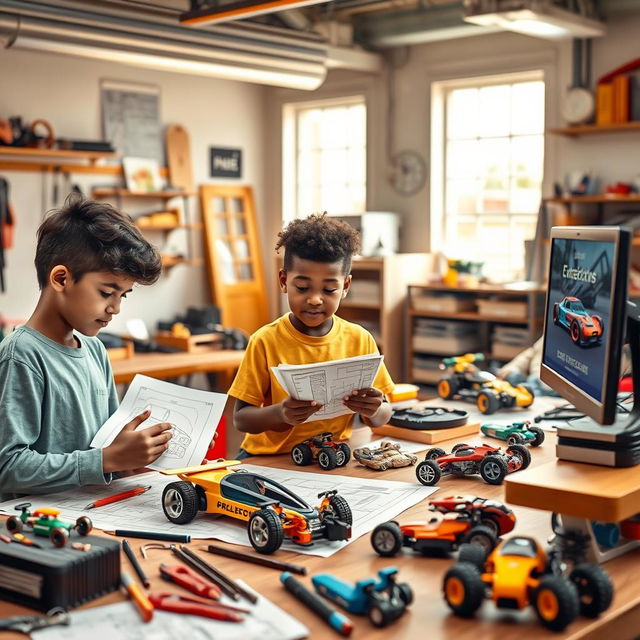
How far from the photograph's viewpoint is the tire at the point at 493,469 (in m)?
2.07

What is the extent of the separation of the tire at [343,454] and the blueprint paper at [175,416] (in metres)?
0.34

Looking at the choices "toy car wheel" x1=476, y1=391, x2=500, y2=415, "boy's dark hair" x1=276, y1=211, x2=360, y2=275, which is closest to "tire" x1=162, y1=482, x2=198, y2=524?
"boy's dark hair" x1=276, y1=211, x2=360, y2=275

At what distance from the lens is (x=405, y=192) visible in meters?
7.09

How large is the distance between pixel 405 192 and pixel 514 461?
5135 mm

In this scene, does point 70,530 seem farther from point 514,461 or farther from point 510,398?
point 510,398

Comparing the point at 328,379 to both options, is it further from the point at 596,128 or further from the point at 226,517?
the point at 596,128

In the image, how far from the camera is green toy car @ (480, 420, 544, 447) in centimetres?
243

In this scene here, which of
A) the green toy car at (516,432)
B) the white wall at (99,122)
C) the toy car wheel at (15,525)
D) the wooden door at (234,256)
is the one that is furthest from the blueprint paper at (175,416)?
the wooden door at (234,256)

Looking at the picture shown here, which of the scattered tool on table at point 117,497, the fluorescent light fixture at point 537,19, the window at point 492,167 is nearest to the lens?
the scattered tool on table at point 117,497

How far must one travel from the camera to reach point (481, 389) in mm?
3062

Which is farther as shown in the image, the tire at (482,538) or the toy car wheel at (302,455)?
the toy car wheel at (302,455)

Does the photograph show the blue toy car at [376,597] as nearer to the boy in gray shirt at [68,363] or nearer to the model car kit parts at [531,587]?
the model car kit parts at [531,587]

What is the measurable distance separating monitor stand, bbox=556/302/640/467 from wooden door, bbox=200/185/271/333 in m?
5.91

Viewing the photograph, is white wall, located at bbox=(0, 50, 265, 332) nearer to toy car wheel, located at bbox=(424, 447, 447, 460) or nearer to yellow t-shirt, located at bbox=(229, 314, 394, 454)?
yellow t-shirt, located at bbox=(229, 314, 394, 454)
